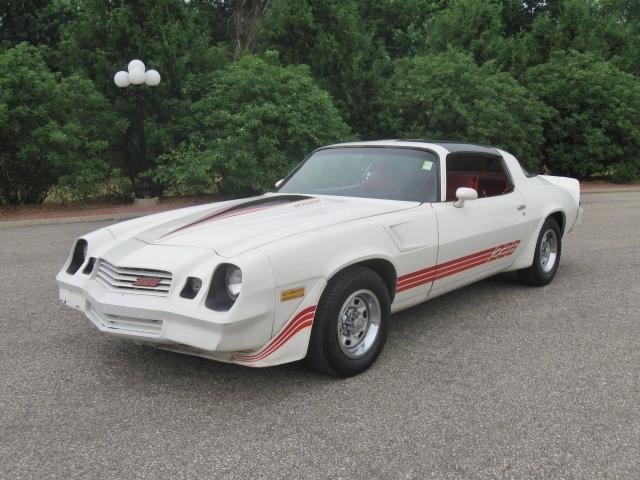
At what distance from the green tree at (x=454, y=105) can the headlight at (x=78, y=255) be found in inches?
571

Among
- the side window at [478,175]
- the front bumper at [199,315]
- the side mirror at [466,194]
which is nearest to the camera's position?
the front bumper at [199,315]

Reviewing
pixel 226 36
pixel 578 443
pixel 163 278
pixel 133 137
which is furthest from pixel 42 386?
pixel 226 36

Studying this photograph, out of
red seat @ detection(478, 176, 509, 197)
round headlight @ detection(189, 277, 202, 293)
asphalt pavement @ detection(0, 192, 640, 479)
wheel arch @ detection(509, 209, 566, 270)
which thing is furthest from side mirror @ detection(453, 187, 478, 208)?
round headlight @ detection(189, 277, 202, 293)

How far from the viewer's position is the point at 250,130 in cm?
1443

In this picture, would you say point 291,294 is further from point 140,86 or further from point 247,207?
point 140,86

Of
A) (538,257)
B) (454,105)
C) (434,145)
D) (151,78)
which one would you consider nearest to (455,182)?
(434,145)

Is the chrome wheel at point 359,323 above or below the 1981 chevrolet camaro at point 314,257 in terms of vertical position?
below

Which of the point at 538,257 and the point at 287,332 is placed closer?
the point at 287,332

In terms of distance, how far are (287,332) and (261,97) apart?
12.3 m

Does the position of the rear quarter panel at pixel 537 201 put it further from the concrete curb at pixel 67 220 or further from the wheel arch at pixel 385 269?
the concrete curb at pixel 67 220

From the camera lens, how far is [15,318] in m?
5.07

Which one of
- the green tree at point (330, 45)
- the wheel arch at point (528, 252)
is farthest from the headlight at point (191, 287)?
the green tree at point (330, 45)

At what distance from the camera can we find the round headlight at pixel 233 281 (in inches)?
126

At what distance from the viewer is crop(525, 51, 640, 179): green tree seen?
2122cm
